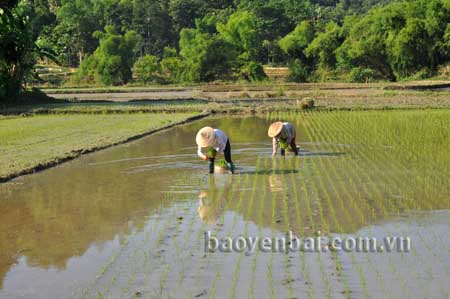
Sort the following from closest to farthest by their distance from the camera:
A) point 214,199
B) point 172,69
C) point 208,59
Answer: point 214,199 → point 208,59 → point 172,69

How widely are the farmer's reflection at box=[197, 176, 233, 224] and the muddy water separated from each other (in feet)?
0.08

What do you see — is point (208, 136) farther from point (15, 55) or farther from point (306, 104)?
point (15, 55)

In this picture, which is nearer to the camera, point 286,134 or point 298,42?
point 286,134

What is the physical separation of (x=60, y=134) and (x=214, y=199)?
8.69 meters

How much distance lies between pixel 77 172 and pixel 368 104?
15.6 metres

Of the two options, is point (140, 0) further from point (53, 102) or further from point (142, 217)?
point (142, 217)

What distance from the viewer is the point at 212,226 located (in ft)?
22.2

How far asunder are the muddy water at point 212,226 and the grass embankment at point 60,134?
2.09ft

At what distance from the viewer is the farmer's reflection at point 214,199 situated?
723 centimetres

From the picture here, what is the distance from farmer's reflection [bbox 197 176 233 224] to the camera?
23.7 feet

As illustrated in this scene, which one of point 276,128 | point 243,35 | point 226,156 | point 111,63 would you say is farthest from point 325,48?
point 226,156

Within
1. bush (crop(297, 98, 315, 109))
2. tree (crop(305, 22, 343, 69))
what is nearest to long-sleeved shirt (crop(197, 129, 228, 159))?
bush (crop(297, 98, 315, 109))

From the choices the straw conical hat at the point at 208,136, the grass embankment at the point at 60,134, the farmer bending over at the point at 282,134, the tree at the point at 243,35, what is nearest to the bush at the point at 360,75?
the tree at the point at 243,35

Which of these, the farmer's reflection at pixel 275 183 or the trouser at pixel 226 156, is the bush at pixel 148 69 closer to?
the trouser at pixel 226 156
